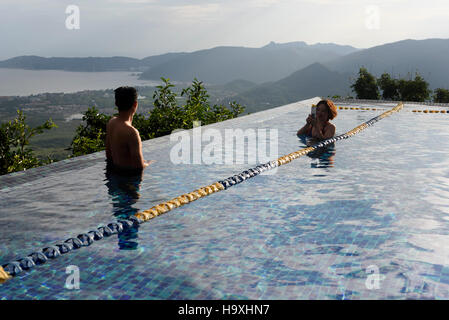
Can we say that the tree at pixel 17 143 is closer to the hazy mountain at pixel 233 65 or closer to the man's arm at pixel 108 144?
the man's arm at pixel 108 144

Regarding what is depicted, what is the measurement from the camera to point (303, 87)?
116875 millimetres

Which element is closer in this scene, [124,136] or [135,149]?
[124,136]

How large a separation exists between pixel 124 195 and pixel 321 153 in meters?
3.75

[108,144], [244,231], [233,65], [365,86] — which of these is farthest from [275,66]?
[244,231]

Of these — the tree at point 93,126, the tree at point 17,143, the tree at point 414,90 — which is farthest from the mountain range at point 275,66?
the tree at point 17,143

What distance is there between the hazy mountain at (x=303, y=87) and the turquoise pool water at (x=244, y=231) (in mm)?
94755

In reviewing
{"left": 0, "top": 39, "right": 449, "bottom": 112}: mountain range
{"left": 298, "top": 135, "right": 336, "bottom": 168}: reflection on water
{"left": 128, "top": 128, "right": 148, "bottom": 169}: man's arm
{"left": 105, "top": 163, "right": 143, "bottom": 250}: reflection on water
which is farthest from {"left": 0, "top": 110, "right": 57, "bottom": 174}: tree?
{"left": 0, "top": 39, "right": 449, "bottom": 112}: mountain range

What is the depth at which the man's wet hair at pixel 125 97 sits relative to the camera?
4918 mm

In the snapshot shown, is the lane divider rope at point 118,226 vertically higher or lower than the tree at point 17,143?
lower

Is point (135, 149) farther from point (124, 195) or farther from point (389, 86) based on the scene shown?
point (389, 86)

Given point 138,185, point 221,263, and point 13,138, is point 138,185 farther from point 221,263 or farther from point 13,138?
point 13,138

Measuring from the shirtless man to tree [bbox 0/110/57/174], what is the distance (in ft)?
8.83
